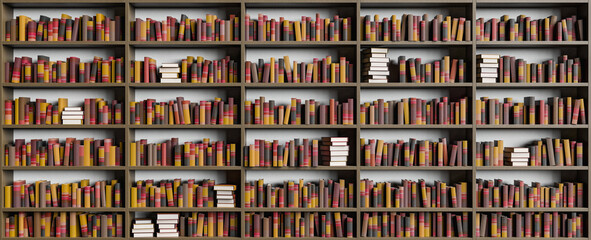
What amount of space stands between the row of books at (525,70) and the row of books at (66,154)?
10.00ft

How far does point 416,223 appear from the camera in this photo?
374cm

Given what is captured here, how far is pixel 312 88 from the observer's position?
3941 mm

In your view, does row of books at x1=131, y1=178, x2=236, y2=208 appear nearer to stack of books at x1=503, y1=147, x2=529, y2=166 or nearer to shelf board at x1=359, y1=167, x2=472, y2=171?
shelf board at x1=359, y1=167, x2=472, y2=171

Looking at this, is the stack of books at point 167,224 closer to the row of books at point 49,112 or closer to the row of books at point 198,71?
the row of books at point 49,112

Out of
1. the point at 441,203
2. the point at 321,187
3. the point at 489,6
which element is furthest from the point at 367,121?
the point at 489,6

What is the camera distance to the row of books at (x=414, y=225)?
368 cm

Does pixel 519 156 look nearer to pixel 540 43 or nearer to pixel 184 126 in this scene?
pixel 540 43

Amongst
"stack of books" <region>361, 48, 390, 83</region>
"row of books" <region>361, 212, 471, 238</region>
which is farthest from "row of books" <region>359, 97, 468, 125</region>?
"row of books" <region>361, 212, 471, 238</region>

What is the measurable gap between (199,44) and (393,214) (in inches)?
82.4

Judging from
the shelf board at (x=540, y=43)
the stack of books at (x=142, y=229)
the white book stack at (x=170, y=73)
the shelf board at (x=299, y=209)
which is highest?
the shelf board at (x=540, y=43)

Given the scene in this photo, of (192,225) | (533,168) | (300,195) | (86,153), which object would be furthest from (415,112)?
(86,153)

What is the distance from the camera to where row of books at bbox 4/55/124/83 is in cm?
367

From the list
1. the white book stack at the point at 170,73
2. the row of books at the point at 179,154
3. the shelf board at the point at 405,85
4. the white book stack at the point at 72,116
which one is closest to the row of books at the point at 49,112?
the white book stack at the point at 72,116

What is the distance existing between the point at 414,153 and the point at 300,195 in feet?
3.26
